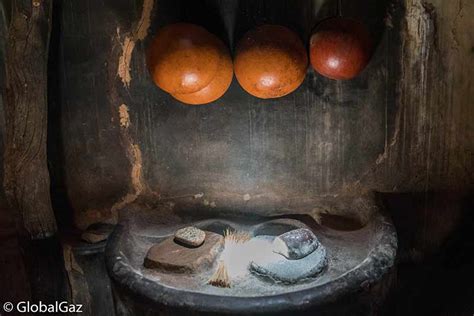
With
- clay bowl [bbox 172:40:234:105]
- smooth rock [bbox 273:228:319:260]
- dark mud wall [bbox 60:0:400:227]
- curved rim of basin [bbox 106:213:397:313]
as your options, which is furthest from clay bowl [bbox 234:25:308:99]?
curved rim of basin [bbox 106:213:397:313]

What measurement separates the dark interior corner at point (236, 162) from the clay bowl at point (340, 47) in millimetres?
94

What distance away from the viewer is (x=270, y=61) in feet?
8.39

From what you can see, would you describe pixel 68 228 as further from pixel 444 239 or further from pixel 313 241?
pixel 444 239

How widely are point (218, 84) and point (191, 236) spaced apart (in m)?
0.80

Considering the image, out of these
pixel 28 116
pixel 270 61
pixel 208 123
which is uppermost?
pixel 270 61

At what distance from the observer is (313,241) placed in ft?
8.89

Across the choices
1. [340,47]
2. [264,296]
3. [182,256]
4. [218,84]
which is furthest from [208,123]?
[264,296]

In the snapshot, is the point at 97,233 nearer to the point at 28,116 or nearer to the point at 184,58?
the point at 28,116

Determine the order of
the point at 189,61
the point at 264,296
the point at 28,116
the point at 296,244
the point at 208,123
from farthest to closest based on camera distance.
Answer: the point at 208,123 < the point at 28,116 < the point at 296,244 < the point at 189,61 < the point at 264,296

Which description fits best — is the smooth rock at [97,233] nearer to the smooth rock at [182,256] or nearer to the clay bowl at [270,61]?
the smooth rock at [182,256]

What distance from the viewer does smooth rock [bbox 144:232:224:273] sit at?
263cm

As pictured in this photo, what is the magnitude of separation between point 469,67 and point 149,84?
1740mm

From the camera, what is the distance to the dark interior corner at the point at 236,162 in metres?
2.69

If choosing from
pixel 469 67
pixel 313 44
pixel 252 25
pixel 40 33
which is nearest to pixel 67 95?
pixel 40 33
